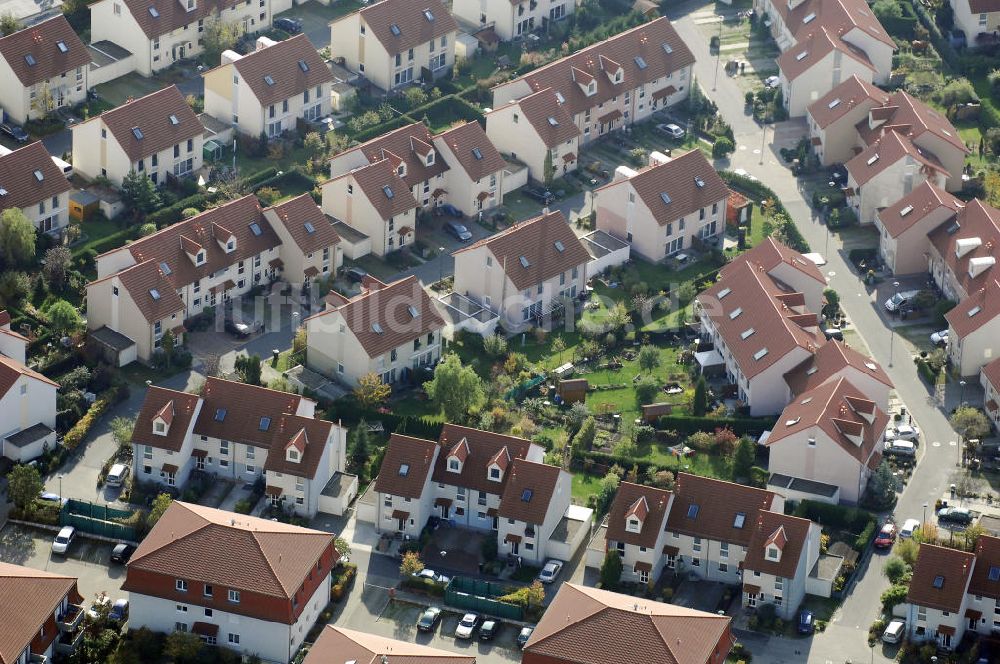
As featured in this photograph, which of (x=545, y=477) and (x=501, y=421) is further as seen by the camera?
(x=501, y=421)

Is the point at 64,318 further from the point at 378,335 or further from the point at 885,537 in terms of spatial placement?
the point at 885,537

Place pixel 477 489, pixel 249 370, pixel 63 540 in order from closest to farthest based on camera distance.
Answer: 1. pixel 63 540
2. pixel 477 489
3. pixel 249 370

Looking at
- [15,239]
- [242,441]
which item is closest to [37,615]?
[242,441]

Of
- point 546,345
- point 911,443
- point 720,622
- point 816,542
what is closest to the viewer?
point 720,622

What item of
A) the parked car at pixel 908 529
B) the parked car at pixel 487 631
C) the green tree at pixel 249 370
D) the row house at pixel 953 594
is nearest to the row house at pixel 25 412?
the green tree at pixel 249 370

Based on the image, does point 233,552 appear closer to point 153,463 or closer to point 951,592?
point 153,463

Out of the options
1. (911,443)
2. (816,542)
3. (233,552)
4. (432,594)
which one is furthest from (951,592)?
(233,552)

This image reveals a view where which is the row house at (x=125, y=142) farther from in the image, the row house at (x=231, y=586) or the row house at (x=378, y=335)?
the row house at (x=231, y=586)
